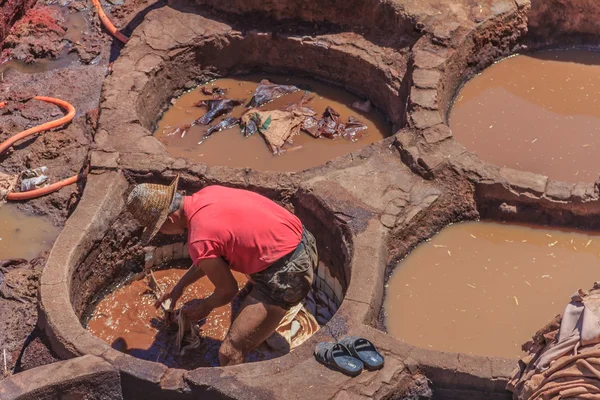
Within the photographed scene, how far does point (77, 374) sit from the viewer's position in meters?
5.89

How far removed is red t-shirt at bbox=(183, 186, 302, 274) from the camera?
225 inches

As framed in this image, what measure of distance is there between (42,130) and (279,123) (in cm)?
211

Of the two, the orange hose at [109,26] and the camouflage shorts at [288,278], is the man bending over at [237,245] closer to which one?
the camouflage shorts at [288,278]

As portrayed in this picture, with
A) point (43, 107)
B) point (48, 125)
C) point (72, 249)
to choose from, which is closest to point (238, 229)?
A: point (72, 249)

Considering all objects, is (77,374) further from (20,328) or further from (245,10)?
(245,10)

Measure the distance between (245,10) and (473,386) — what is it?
15.8ft

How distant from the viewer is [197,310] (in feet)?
20.4

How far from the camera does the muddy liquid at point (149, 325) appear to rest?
684 cm

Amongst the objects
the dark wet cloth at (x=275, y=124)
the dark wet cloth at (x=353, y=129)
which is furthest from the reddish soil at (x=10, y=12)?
the dark wet cloth at (x=353, y=129)

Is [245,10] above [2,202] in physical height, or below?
above

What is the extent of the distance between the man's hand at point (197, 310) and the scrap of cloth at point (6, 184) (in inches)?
97.9

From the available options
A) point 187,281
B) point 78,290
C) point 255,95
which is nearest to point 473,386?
point 187,281

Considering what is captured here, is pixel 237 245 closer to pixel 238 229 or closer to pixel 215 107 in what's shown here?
pixel 238 229

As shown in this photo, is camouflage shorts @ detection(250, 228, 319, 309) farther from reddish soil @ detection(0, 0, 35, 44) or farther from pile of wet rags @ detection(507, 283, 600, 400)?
reddish soil @ detection(0, 0, 35, 44)
